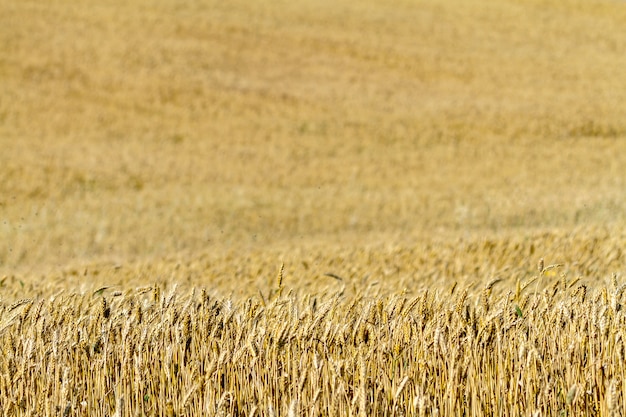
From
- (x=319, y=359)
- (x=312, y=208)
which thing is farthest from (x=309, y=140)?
(x=319, y=359)

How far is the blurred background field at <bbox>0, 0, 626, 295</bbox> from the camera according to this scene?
8453 mm

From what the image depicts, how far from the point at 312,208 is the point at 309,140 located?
206 inches

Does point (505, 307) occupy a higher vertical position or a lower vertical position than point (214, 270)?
higher

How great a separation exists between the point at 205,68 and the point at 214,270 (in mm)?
16430

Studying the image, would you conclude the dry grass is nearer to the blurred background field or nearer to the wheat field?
the wheat field

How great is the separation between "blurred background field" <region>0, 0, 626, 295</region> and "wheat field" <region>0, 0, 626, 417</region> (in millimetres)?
74

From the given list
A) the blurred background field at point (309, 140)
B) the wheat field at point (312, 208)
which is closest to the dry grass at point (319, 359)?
the wheat field at point (312, 208)

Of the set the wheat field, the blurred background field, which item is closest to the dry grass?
the wheat field

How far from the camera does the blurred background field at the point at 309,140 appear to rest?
8.45 meters

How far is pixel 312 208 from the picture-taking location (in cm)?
1345

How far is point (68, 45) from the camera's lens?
2372 centimetres

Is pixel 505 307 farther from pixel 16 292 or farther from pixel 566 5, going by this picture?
pixel 566 5

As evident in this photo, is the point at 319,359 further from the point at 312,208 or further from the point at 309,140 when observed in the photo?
the point at 309,140

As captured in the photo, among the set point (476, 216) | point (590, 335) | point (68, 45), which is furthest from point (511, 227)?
point (68, 45)
